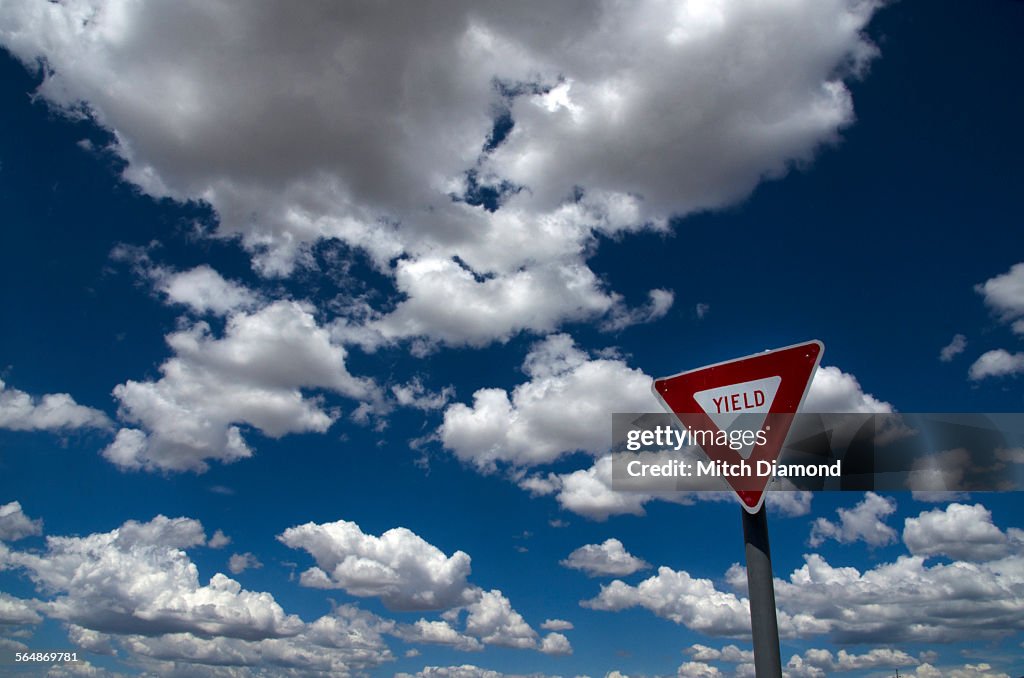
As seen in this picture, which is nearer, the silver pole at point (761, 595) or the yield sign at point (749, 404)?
the silver pole at point (761, 595)

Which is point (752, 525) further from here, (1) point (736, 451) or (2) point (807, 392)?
(2) point (807, 392)

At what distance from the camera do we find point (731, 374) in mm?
5223

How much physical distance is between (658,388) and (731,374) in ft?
2.28

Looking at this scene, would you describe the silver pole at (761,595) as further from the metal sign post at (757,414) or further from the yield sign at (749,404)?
the yield sign at (749,404)

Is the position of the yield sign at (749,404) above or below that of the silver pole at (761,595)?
above

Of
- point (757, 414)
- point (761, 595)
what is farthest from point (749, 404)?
point (761, 595)

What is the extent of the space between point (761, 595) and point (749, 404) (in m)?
1.49

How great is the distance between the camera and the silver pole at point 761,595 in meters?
4.51

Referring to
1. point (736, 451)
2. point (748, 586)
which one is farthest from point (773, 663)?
point (736, 451)

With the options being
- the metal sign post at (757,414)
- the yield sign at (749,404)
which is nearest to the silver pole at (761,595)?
the metal sign post at (757,414)

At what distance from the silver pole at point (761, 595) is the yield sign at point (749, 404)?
0.18 m

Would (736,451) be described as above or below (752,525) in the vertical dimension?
above

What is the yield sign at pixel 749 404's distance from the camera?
16.0ft

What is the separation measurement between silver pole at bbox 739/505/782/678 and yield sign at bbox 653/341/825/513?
0.18 metres
